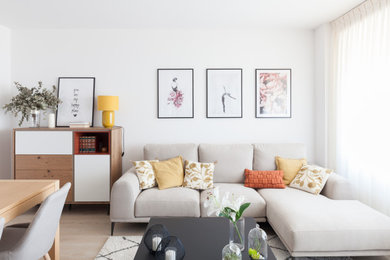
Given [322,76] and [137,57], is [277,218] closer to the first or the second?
[322,76]

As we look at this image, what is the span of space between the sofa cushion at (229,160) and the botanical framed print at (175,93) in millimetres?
637

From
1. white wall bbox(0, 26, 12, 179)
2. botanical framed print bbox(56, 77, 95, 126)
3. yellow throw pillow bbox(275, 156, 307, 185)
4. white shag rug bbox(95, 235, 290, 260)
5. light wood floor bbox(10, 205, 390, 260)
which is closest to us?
white shag rug bbox(95, 235, 290, 260)

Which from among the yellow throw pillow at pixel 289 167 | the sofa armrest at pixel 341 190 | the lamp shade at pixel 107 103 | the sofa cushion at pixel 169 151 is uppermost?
the lamp shade at pixel 107 103

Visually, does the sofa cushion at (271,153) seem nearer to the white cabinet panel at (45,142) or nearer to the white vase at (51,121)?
the white cabinet panel at (45,142)

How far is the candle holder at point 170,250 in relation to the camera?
1546 mm

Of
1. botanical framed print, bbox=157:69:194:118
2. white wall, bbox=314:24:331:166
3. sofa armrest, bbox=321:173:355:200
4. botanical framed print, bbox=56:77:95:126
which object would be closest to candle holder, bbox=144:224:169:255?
sofa armrest, bbox=321:173:355:200

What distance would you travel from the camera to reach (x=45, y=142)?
345cm

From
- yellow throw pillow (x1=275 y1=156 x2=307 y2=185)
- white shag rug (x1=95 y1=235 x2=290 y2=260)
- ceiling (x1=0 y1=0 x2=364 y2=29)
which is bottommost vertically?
white shag rug (x1=95 y1=235 x2=290 y2=260)

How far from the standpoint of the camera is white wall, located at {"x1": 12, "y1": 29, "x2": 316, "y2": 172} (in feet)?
12.8

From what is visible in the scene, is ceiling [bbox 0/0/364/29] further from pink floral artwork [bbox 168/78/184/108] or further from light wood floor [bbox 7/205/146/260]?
light wood floor [bbox 7/205/146/260]

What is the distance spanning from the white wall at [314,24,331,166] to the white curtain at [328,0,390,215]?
0.24ft

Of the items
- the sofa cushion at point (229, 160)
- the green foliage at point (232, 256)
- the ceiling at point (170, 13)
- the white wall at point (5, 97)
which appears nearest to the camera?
the green foliage at point (232, 256)

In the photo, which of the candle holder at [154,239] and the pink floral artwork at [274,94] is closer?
the candle holder at [154,239]

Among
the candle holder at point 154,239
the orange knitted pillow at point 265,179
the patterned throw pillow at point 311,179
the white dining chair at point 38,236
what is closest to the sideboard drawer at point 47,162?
the white dining chair at point 38,236
